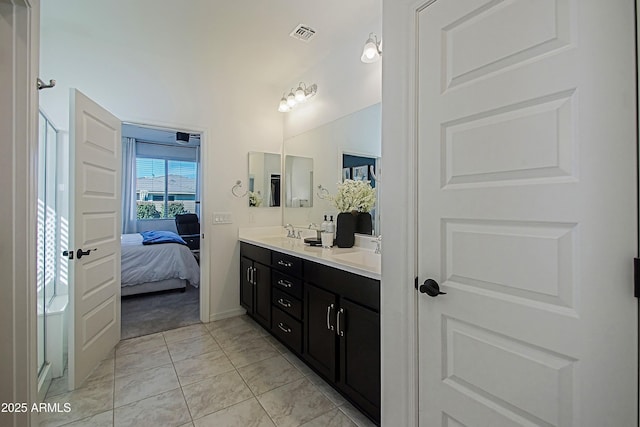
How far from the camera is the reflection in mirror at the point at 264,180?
3.46 m

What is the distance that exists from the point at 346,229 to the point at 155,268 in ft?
9.22

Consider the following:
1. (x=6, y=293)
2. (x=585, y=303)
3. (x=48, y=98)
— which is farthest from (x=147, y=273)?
(x=585, y=303)

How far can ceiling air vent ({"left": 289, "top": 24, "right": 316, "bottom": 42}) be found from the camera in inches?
96.9

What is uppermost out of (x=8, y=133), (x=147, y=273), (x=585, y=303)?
(x=8, y=133)

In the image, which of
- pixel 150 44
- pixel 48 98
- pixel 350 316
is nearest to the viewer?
pixel 350 316

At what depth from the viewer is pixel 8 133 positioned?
1.18 metres

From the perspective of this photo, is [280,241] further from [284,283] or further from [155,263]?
[155,263]

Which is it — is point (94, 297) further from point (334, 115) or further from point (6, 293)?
point (334, 115)

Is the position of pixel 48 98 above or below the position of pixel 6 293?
above

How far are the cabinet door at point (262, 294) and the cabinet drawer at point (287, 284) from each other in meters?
0.13

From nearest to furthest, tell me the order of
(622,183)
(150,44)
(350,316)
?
(622,183)
(350,316)
(150,44)

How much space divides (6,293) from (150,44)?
239cm

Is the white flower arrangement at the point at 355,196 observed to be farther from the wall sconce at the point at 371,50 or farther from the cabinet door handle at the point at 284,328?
the cabinet door handle at the point at 284,328

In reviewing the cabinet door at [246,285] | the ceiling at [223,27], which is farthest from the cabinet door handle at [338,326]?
the ceiling at [223,27]
